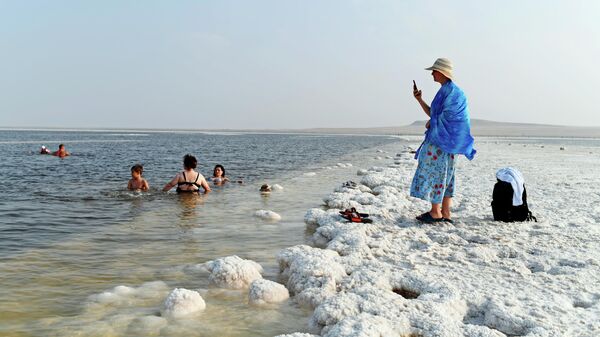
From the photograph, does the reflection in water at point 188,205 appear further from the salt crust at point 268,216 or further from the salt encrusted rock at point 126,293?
the salt encrusted rock at point 126,293

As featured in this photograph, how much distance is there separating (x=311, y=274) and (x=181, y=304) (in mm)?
1235

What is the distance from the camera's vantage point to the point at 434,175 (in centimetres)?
670

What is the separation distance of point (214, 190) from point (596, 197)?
8.65 m

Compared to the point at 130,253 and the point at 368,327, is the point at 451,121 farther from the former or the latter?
the point at 130,253

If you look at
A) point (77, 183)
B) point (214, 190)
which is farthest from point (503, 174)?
point (77, 183)

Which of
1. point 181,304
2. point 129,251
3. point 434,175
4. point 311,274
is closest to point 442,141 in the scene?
point 434,175

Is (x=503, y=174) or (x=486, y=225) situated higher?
(x=503, y=174)

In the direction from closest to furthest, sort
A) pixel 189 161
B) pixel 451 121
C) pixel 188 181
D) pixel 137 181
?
pixel 451 121
pixel 188 181
pixel 189 161
pixel 137 181

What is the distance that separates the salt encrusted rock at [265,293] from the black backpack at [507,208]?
417 cm

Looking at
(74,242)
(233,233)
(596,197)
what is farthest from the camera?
(596,197)

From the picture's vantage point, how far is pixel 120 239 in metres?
6.64

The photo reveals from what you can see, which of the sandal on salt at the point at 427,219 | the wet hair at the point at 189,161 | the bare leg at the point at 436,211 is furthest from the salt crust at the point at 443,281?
the wet hair at the point at 189,161

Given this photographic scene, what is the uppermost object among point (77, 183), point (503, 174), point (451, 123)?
point (451, 123)

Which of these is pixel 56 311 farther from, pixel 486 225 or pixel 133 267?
pixel 486 225
